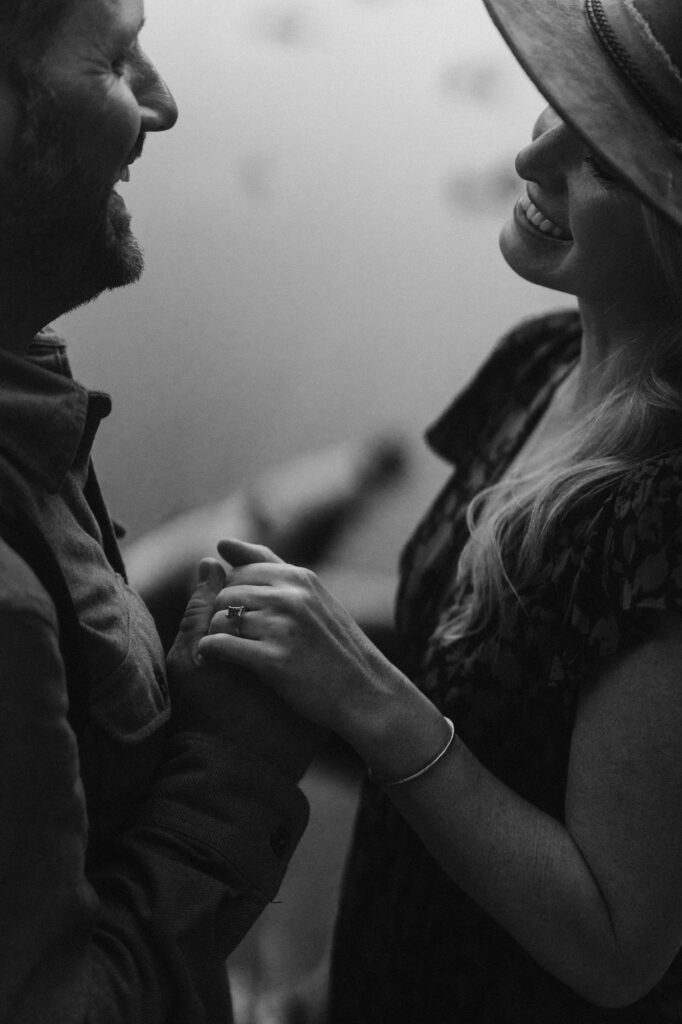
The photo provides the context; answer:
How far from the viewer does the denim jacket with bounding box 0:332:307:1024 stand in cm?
59

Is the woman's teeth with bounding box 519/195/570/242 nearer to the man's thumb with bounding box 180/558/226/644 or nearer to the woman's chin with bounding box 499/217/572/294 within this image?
the woman's chin with bounding box 499/217/572/294

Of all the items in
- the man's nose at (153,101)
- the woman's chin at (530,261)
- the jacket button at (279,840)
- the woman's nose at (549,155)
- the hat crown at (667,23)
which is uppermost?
the man's nose at (153,101)

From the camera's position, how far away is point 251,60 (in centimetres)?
180

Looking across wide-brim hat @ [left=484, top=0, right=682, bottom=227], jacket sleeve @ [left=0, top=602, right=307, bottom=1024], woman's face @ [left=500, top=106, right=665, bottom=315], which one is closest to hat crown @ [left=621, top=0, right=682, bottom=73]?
wide-brim hat @ [left=484, top=0, right=682, bottom=227]

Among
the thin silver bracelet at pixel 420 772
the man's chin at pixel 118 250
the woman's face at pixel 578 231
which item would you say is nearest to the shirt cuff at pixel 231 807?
the thin silver bracelet at pixel 420 772

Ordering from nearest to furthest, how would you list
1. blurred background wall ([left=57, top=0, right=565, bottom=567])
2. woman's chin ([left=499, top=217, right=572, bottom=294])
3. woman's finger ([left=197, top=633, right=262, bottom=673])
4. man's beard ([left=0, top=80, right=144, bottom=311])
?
man's beard ([left=0, top=80, right=144, bottom=311]) < woman's finger ([left=197, top=633, right=262, bottom=673]) < woman's chin ([left=499, top=217, right=572, bottom=294]) < blurred background wall ([left=57, top=0, right=565, bottom=567])

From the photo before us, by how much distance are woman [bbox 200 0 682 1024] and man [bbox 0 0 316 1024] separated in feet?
0.27

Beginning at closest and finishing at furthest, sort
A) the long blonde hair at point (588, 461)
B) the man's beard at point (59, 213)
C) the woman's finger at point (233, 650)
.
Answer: the man's beard at point (59, 213) → the woman's finger at point (233, 650) → the long blonde hair at point (588, 461)

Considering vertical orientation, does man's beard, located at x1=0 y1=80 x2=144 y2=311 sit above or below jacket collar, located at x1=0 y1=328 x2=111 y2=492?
above

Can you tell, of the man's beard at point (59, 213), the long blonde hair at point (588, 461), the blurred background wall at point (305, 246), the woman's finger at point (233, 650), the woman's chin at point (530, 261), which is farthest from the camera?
the blurred background wall at point (305, 246)

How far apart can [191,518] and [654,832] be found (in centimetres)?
119

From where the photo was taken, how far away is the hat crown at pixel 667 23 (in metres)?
0.87

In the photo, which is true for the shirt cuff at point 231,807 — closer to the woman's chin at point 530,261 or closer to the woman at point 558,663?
the woman at point 558,663

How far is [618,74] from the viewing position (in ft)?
2.85
